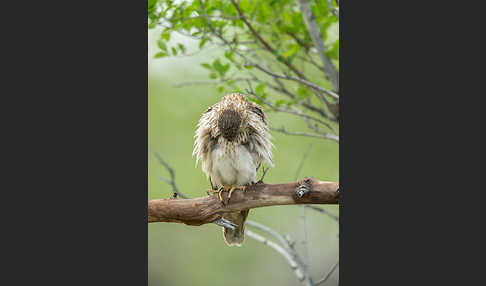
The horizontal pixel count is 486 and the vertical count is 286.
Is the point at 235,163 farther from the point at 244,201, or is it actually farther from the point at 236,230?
the point at 236,230

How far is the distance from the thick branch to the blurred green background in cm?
17


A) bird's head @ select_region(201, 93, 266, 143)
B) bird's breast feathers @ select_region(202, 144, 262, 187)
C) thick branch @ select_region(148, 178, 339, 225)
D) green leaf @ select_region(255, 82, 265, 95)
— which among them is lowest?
thick branch @ select_region(148, 178, 339, 225)

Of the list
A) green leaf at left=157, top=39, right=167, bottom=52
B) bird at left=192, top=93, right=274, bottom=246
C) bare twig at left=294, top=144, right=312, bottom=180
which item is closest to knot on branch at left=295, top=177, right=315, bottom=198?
bird at left=192, top=93, right=274, bottom=246

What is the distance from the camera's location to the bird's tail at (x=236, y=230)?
278 centimetres

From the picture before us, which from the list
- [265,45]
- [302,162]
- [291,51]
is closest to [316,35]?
[291,51]

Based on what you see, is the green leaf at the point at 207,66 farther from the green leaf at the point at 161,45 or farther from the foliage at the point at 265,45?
the green leaf at the point at 161,45

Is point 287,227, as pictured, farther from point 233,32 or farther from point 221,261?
point 233,32

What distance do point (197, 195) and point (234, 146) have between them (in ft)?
1.56

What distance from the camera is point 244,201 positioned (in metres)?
2.54

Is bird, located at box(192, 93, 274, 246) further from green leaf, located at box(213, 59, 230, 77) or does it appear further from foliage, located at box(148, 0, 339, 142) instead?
green leaf, located at box(213, 59, 230, 77)

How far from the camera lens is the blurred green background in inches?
108

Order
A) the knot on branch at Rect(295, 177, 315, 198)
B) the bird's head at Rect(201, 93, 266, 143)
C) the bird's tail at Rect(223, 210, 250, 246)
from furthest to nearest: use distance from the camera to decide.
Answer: the bird's tail at Rect(223, 210, 250, 246) → the bird's head at Rect(201, 93, 266, 143) → the knot on branch at Rect(295, 177, 315, 198)

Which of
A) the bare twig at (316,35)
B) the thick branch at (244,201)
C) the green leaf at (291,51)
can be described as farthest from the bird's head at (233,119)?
the bare twig at (316,35)

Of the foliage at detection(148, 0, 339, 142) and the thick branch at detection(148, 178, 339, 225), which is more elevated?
the foliage at detection(148, 0, 339, 142)
